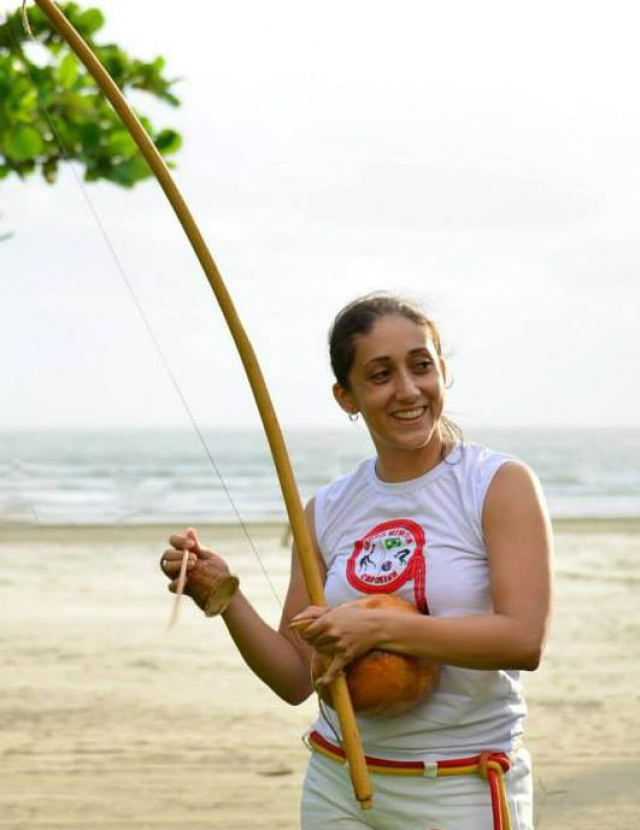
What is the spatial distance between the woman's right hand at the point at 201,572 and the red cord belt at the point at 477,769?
1.18ft

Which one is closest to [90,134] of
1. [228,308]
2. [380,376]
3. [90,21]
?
[90,21]

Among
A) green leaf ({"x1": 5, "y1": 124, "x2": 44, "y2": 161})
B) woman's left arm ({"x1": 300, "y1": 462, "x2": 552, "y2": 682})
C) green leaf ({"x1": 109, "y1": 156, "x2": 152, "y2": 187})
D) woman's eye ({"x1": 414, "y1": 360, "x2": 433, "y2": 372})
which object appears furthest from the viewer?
green leaf ({"x1": 109, "y1": 156, "x2": 152, "y2": 187})

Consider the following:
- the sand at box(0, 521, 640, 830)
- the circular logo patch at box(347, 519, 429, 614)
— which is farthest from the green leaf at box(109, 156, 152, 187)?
the circular logo patch at box(347, 519, 429, 614)

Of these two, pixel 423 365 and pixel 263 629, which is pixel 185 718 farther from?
pixel 423 365

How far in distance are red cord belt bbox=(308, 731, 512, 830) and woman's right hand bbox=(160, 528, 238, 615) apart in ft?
1.18

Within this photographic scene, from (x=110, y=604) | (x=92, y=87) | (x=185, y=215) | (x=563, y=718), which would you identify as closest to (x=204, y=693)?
(x=563, y=718)

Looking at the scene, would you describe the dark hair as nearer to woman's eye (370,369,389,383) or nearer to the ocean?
woman's eye (370,369,389,383)

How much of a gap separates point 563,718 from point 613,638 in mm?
3185

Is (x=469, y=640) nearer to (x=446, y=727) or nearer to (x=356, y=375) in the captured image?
(x=446, y=727)

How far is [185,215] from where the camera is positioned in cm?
304

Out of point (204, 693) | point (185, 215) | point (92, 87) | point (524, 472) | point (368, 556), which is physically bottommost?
point (204, 693)

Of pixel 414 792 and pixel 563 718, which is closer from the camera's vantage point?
pixel 414 792

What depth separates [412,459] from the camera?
2756 mm

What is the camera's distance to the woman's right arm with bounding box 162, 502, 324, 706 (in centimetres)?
277
